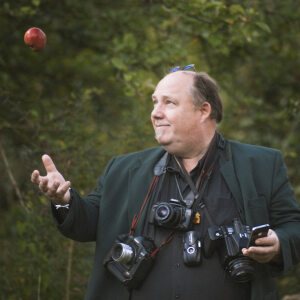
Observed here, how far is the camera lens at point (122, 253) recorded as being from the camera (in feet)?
8.63

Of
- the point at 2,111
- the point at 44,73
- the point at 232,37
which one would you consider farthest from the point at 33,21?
the point at 232,37

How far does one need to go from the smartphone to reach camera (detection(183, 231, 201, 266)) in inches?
12.7

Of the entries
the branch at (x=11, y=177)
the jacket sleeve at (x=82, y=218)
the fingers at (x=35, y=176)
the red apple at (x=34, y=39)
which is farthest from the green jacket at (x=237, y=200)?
the branch at (x=11, y=177)

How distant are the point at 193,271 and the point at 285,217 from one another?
2.14ft

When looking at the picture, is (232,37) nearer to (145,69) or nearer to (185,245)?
(145,69)

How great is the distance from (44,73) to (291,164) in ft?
12.3

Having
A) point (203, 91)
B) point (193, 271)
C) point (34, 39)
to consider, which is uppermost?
point (34, 39)

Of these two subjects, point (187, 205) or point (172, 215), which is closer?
point (172, 215)

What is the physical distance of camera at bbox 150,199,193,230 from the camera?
2648mm

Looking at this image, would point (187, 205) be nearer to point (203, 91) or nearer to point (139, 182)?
point (139, 182)

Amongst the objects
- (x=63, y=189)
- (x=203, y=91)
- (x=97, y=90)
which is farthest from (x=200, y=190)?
(x=97, y=90)

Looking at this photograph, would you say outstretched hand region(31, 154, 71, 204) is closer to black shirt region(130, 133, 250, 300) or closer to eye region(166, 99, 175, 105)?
black shirt region(130, 133, 250, 300)

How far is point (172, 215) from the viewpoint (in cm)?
264

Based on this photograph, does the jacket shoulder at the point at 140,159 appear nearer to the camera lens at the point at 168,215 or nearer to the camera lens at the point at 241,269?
the camera lens at the point at 168,215
